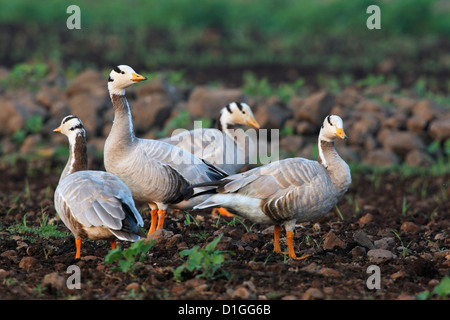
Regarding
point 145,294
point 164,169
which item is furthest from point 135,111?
point 145,294

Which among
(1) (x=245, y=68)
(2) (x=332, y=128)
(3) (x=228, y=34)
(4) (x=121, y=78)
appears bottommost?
(2) (x=332, y=128)

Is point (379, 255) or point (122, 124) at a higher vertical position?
point (122, 124)

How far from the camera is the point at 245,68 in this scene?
18.7 meters

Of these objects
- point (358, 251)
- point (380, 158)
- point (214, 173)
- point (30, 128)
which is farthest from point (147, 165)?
point (380, 158)

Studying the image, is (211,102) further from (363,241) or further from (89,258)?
(89,258)

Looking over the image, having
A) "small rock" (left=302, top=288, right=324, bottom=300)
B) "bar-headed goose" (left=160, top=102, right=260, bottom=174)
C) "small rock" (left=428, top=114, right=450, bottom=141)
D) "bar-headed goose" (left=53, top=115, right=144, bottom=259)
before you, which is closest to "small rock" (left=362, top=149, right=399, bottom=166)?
"small rock" (left=428, top=114, right=450, bottom=141)

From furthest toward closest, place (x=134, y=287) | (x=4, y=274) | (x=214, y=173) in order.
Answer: (x=214, y=173)
(x=4, y=274)
(x=134, y=287)

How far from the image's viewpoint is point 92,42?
20328mm

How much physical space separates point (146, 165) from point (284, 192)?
1.71 m

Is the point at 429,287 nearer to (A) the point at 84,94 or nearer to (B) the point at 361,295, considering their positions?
(B) the point at 361,295

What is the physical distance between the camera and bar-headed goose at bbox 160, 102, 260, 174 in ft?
29.8

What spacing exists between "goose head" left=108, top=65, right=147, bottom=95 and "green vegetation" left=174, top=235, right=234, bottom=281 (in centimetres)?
272

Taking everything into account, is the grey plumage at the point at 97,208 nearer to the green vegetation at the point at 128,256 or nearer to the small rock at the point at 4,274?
the green vegetation at the point at 128,256

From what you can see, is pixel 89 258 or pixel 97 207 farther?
pixel 89 258
